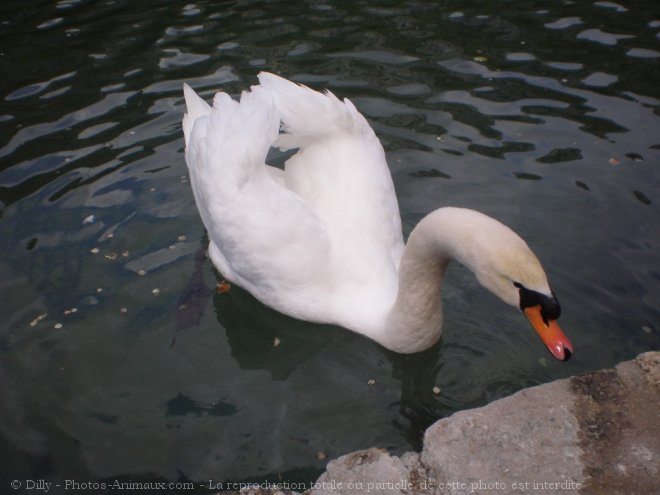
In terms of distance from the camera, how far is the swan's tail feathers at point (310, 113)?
15.1ft

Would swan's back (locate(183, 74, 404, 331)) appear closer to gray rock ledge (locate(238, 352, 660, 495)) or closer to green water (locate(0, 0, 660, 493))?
green water (locate(0, 0, 660, 493))

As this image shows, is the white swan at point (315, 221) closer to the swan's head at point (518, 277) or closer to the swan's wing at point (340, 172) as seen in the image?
the swan's wing at point (340, 172)

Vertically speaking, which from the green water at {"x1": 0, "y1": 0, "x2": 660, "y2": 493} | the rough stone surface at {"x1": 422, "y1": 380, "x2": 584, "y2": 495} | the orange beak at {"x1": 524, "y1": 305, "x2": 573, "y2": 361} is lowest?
the green water at {"x1": 0, "y1": 0, "x2": 660, "y2": 493}

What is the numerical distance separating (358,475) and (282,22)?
6694 millimetres

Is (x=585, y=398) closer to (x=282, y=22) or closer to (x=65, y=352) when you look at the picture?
(x=65, y=352)

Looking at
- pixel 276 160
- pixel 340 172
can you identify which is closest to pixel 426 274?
pixel 340 172

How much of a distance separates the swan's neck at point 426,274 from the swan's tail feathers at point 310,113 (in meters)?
1.31

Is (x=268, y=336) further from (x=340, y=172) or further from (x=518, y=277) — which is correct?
(x=518, y=277)

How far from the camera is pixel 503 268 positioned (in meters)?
3.05

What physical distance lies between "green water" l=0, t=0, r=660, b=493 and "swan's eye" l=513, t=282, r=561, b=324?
103cm

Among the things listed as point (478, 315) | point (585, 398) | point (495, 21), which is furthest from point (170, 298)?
point (495, 21)

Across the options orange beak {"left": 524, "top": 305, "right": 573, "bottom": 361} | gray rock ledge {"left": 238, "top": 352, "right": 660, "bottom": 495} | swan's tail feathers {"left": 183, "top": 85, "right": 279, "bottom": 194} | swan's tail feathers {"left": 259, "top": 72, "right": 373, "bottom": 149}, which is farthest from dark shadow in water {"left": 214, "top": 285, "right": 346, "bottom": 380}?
orange beak {"left": 524, "top": 305, "right": 573, "bottom": 361}

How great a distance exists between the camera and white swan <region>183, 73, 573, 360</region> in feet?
12.9

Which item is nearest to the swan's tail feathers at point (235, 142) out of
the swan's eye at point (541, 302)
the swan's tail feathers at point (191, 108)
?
the swan's tail feathers at point (191, 108)
